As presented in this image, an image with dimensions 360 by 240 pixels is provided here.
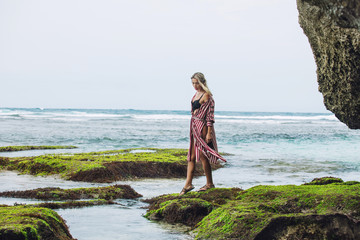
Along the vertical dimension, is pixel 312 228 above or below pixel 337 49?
below

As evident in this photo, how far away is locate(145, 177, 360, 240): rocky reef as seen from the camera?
5277 mm

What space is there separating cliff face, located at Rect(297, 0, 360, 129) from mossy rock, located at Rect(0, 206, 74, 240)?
4.40 metres

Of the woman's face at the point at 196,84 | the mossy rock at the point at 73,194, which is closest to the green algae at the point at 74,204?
the mossy rock at the point at 73,194

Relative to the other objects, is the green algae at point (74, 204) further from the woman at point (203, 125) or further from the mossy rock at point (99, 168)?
the mossy rock at point (99, 168)

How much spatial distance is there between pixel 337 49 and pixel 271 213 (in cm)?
249

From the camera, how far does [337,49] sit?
6.06m

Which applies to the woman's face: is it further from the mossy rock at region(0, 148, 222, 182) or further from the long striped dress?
the mossy rock at region(0, 148, 222, 182)

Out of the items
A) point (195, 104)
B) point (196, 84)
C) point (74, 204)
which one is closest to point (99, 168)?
point (74, 204)

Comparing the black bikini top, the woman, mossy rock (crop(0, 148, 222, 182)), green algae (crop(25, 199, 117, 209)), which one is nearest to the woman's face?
A: the woman

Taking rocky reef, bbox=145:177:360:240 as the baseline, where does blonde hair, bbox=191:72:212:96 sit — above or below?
above

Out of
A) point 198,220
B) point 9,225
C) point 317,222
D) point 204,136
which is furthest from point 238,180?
point 9,225

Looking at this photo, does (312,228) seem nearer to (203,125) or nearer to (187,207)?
(187,207)

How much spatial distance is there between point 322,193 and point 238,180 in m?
5.44

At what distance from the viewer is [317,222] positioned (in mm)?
5328
